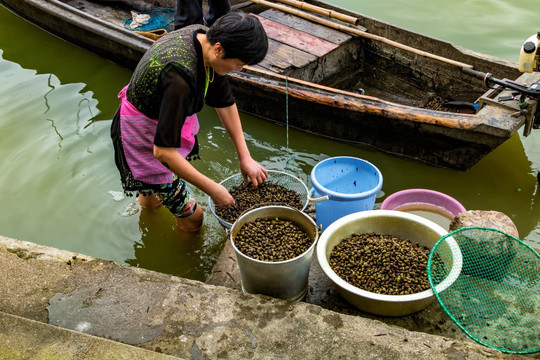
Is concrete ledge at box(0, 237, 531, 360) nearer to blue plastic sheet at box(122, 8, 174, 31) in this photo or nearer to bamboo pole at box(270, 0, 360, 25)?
bamboo pole at box(270, 0, 360, 25)

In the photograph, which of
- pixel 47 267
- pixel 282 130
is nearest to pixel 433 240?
pixel 47 267

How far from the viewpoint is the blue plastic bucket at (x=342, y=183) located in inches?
116

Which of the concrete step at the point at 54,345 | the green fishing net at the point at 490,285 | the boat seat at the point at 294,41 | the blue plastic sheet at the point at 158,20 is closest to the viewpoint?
the concrete step at the point at 54,345

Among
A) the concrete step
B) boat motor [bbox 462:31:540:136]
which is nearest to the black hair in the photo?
the concrete step

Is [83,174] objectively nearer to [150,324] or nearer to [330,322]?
[150,324]

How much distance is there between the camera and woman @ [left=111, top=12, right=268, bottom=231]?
6.98 feet

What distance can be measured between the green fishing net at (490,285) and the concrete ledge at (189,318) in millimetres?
224

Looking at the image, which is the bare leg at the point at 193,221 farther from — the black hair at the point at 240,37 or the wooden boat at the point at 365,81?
the wooden boat at the point at 365,81

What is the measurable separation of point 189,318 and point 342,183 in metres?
1.63

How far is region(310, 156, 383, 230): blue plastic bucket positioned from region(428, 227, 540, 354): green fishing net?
2.13 ft

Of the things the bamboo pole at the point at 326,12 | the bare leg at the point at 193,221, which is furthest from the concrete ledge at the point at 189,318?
the bamboo pole at the point at 326,12

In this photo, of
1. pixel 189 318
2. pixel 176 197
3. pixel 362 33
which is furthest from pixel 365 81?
pixel 189 318

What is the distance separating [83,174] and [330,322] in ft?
10.6

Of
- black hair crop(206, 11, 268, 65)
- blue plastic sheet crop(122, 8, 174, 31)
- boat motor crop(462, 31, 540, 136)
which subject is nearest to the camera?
black hair crop(206, 11, 268, 65)
